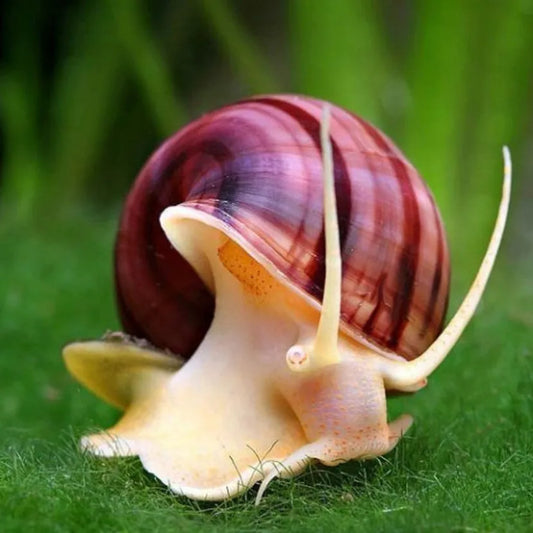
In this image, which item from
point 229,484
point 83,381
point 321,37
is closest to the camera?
point 229,484

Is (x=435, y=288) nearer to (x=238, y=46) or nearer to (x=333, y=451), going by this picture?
(x=333, y=451)

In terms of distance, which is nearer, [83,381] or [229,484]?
[229,484]

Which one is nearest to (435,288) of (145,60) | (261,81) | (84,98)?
(261,81)

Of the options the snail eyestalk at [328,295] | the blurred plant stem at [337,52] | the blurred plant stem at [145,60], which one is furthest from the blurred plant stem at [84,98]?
the snail eyestalk at [328,295]

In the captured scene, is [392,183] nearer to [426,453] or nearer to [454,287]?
[426,453]

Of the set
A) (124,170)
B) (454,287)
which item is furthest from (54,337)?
(124,170)

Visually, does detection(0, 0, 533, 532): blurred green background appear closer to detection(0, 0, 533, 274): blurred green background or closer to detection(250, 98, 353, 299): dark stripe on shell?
detection(0, 0, 533, 274): blurred green background

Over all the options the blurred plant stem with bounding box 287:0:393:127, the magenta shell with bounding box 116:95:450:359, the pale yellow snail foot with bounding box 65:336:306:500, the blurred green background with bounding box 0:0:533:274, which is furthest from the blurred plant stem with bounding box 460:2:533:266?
the pale yellow snail foot with bounding box 65:336:306:500
